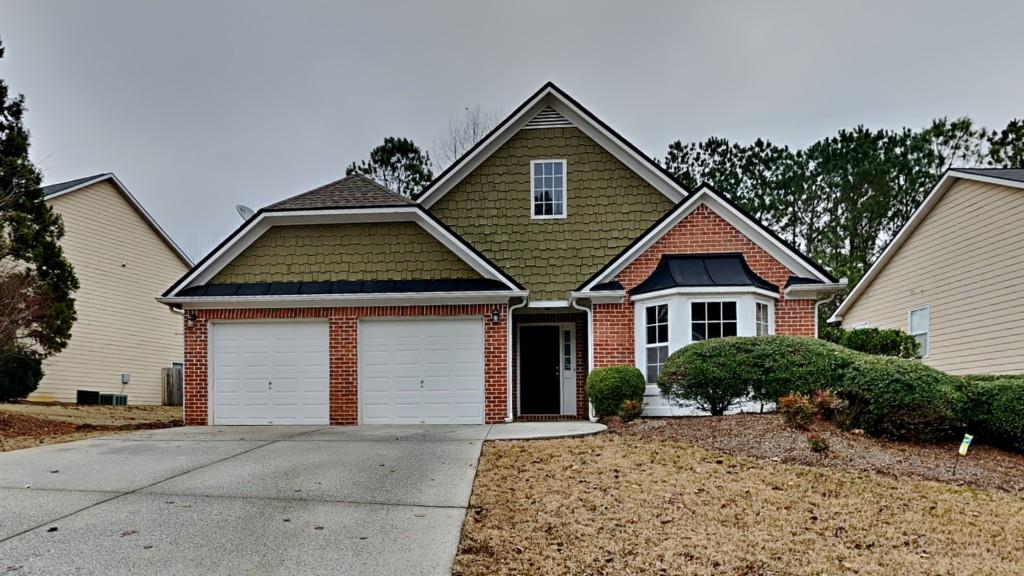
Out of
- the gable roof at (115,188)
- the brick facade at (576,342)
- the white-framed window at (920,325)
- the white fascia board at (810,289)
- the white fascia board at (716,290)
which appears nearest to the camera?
the white fascia board at (716,290)

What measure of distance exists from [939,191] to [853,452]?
419 inches

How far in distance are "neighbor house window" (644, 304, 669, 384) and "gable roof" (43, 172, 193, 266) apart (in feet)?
52.7

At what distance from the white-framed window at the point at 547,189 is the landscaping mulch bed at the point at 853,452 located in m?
6.49

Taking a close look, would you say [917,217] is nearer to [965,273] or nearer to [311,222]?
[965,273]

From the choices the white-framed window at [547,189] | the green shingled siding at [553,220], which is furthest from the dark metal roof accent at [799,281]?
the white-framed window at [547,189]

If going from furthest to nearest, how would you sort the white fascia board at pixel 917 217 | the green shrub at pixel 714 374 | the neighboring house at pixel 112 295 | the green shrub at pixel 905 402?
the neighboring house at pixel 112 295 < the white fascia board at pixel 917 217 < the green shrub at pixel 714 374 < the green shrub at pixel 905 402

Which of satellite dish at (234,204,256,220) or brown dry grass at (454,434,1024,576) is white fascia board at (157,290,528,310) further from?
brown dry grass at (454,434,1024,576)

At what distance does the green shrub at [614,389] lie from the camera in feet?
39.7

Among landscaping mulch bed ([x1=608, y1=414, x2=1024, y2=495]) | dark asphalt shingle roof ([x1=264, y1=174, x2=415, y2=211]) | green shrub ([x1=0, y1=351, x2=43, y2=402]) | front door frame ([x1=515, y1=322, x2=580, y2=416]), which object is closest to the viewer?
landscaping mulch bed ([x1=608, y1=414, x2=1024, y2=495])

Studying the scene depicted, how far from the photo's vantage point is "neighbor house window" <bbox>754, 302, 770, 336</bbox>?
12.7 metres

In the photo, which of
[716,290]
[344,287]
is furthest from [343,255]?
[716,290]

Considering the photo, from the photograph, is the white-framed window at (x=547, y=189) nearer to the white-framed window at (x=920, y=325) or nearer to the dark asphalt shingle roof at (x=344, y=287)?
the dark asphalt shingle roof at (x=344, y=287)

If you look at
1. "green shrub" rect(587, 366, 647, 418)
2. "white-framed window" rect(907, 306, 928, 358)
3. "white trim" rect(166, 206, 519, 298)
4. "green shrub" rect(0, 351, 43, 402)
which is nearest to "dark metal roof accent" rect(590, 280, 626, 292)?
"green shrub" rect(587, 366, 647, 418)

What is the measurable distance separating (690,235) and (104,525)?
10.8 meters
